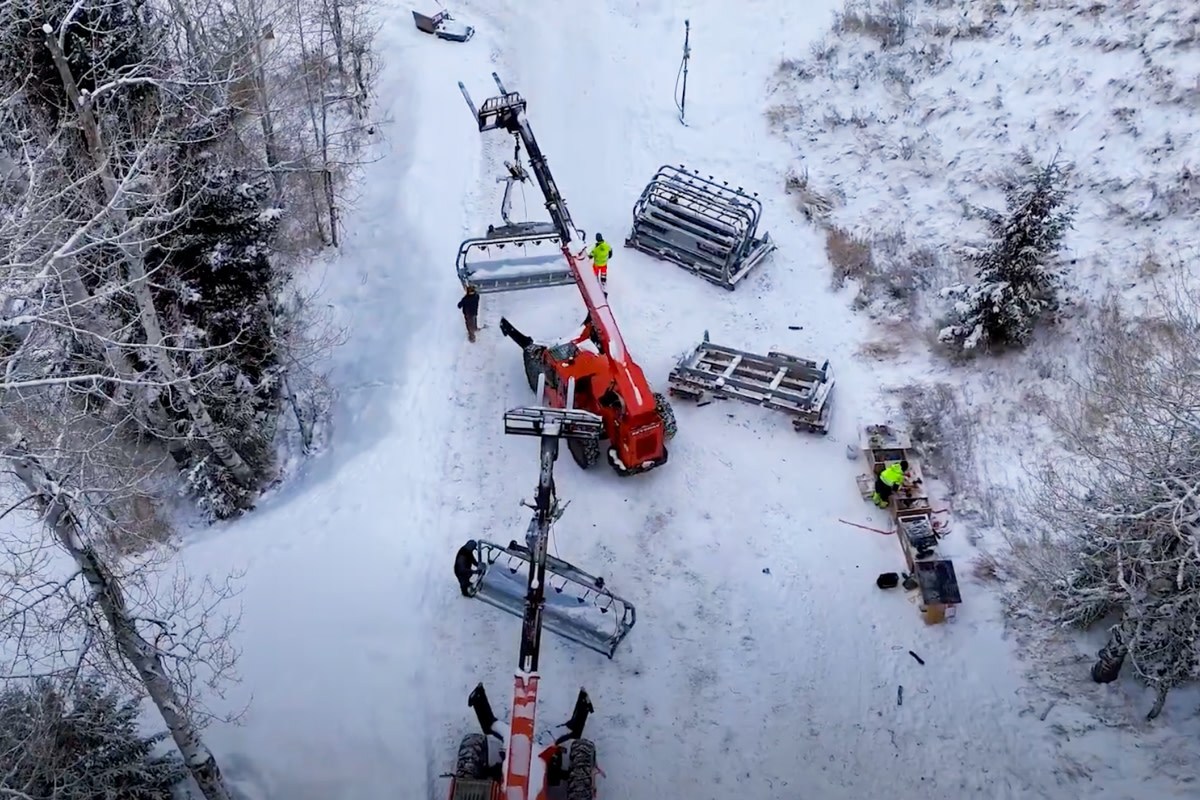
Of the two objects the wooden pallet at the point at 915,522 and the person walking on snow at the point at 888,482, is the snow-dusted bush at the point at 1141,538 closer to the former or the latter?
the wooden pallet at the point at 915,522

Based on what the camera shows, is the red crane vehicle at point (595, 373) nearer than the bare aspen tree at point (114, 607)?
No

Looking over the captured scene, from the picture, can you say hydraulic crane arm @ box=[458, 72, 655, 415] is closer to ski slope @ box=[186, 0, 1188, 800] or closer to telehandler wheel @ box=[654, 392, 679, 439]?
telehandler wheel @ box=[654, 392, 679, 439]

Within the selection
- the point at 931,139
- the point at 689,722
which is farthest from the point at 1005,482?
the point at 931,139

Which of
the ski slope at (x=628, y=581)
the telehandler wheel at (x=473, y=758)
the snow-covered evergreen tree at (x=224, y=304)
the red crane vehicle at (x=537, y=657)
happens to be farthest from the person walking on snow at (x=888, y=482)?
the snow-covered evergreen tree at (x=224, y=304)

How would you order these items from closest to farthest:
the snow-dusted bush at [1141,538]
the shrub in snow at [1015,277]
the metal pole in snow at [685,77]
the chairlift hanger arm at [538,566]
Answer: the snow-dusted bush at [1141,538] < the chairlift hanger arm at [538,566] < the shrub in snow at [1015,277] < the metal pole in snow at [685,77]

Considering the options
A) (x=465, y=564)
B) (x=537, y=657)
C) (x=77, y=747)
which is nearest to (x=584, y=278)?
(x=465, y=564)

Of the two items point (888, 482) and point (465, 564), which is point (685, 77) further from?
point (465, 564)

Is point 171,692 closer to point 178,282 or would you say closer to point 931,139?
point 178,282
